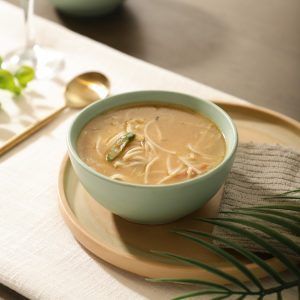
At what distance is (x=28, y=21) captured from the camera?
5.56 feet

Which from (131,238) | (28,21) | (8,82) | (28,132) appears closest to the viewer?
(131,238)

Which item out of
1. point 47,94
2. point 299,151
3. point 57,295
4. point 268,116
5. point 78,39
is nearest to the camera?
point 57,295

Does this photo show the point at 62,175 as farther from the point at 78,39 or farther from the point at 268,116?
the point at 78,39

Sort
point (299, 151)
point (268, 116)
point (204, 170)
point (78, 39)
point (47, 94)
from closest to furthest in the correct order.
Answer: point (204, 170), point (299, 151), point (268, 116), point (47, 94), point (78, 39)

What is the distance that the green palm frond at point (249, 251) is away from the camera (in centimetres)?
88

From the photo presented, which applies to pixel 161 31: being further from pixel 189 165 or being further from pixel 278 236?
pixel 278 236

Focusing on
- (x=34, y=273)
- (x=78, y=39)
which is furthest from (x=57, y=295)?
(x=78, y=39)

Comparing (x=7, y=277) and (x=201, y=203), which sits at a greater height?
(x=201, y=203)

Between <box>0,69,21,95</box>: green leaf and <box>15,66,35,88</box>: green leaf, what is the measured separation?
21 mm

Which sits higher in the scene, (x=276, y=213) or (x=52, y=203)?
(x=276, y=213)

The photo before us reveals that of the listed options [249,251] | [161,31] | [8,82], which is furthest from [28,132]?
[161,31]

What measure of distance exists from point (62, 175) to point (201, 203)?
0.29m

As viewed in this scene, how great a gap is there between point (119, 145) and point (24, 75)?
0.50 meters

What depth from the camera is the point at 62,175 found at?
3.87 feet
